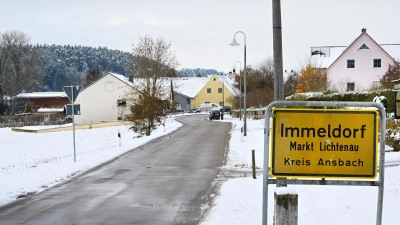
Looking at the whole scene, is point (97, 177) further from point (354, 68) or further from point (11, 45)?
point (11, 45)

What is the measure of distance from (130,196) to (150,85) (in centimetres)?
2925

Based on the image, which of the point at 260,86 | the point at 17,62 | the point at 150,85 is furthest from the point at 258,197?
the point at 17,62

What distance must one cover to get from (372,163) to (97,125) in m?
55.3

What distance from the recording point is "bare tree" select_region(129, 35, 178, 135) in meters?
39.5

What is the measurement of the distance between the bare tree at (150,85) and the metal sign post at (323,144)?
33244 mm

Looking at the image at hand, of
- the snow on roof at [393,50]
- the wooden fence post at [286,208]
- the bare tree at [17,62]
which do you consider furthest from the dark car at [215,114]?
the wooden fence post at [286,208]

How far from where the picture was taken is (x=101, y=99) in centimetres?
7319

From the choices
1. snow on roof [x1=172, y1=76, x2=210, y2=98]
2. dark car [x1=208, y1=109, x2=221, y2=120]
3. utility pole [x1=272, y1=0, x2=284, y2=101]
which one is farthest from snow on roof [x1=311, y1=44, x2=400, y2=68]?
utility pole [x1=272, y1=0, x2=284, y2=101]

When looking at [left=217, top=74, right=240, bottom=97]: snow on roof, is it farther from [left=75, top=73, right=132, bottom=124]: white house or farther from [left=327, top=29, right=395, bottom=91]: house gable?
[left=327, top=29, right=395, bottom=91]: house gable

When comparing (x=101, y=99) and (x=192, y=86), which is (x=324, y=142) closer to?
(x=101, y=99)

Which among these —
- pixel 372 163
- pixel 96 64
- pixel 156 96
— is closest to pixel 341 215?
pixel 372 163

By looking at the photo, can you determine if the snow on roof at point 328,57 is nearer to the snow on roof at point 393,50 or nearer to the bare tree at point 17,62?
the snow on roof at point 393,50

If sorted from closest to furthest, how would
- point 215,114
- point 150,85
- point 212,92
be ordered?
point 150,85
point 215,114
point 212,92

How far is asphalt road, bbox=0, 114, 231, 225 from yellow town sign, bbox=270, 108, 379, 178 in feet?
13.3
